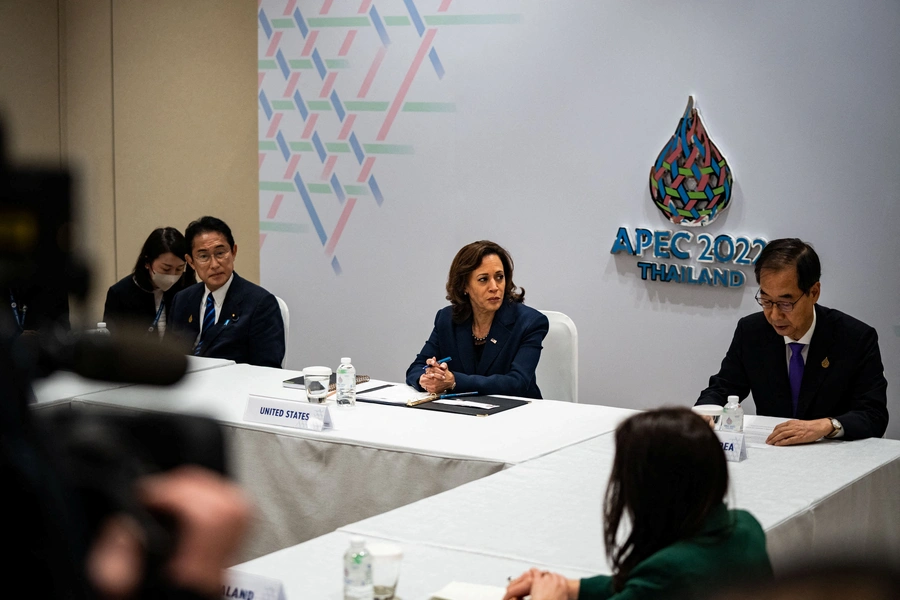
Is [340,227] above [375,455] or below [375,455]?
above

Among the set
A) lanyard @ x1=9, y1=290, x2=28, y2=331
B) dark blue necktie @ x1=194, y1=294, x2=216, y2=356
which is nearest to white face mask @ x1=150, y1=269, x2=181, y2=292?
dark blue necktie @ x1=194, y1=294, x2=216, y2=356

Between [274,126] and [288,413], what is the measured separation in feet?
9.42

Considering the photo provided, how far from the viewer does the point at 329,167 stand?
17.6 ft

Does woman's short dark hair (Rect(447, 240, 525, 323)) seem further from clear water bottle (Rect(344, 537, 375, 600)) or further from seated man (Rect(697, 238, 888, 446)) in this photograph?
clear water bottle (Rect(344, 537, 375, 600))

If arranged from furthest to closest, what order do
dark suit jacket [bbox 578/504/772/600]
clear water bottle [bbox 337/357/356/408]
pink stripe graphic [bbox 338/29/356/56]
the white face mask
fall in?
1. pink stripe graphic [bbox 338/29/356/56]
2. the white face mask
3. clear water bottle [bbox 337/357/356/408]
4. dark suit jacket [bbox 578/504/772/600]

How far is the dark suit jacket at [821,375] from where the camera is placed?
2904 millimetres

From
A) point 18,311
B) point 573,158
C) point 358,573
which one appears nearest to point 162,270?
point 573,158

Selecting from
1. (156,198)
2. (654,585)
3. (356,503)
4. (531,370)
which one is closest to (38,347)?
(654,585)

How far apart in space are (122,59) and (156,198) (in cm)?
96

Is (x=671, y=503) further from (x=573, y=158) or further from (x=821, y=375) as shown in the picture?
(x=573, y=158)

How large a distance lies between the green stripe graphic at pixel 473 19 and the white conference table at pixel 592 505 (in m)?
2.60

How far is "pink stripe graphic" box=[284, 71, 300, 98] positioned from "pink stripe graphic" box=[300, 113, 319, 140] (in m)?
0.20

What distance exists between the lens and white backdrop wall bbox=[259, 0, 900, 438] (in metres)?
4.02

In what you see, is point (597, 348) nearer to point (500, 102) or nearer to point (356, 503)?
point (500, 102)
